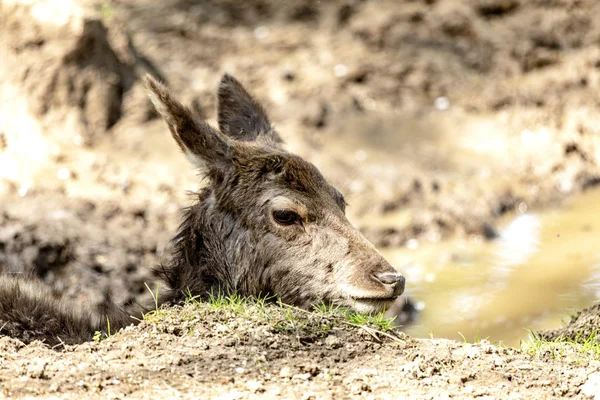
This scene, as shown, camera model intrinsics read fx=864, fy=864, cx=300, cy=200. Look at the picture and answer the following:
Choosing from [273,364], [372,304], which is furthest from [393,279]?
[273,364]

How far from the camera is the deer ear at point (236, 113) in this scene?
6.85 meters

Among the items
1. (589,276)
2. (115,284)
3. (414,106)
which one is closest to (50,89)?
(115,284)

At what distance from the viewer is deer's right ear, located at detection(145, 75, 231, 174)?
220 inches

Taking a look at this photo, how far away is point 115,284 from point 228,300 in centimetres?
312

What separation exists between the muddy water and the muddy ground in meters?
0.39

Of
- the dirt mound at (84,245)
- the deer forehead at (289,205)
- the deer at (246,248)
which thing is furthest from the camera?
the dirt mound at (84,245)

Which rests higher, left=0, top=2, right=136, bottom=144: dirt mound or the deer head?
left=0, top=2, right=136, bottom=144: dirt mound

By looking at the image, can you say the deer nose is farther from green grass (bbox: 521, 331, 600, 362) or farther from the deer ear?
the deer ear

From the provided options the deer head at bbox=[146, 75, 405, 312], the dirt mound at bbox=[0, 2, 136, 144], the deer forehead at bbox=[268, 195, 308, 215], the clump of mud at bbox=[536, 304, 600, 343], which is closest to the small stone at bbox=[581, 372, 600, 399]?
the clump of mud at bbox=[536, 304, 600, 343]

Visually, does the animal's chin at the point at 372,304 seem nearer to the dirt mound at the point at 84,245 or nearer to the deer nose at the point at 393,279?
the deer nose at the point at 393,279

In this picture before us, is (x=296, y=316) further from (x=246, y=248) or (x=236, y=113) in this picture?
(x=236, y=113)

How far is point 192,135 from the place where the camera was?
5785 millimetres

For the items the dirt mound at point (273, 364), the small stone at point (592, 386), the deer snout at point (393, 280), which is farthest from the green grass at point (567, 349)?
the deer snout at point (393, 280)

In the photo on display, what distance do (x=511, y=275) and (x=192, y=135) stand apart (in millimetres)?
4525
